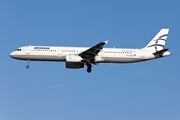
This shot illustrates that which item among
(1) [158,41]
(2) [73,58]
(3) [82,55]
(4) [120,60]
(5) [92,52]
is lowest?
(4) [120,60]

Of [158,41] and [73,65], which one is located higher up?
[158,41]

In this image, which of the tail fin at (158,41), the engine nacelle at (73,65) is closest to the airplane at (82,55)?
the engine nacelle at (73,65)

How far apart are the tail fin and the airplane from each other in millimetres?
1271

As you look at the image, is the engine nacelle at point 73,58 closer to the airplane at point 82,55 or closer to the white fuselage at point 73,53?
the airplane at point 82,55

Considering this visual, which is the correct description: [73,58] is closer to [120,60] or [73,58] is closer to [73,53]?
[73,53]

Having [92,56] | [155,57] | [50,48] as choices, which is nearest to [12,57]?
[50,48]

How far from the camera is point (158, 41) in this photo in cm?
5475

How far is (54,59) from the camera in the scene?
51.2 m

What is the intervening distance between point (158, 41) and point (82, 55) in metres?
14.6

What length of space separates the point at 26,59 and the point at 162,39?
2454 centimetres

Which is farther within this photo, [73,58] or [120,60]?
[120,60]

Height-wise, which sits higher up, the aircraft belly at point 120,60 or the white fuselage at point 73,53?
the white fuselage at point 73,53

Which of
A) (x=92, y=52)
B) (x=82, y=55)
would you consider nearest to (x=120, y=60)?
(x=92, y=52)

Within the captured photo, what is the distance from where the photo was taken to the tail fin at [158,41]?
54.0 metres
